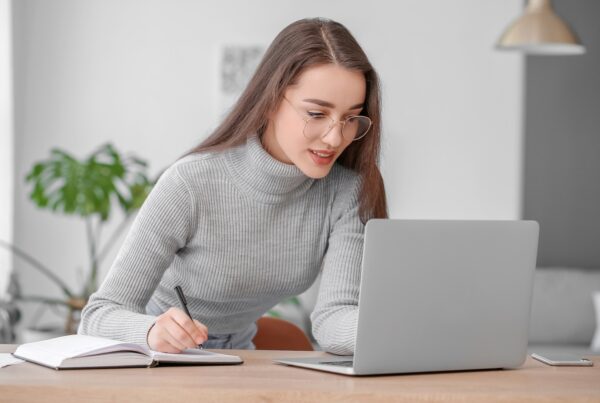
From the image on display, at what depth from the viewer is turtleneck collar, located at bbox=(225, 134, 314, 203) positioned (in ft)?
6.79

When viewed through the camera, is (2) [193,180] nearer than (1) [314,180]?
Yes

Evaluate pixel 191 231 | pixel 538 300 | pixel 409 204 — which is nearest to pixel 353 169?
pixel 191 231

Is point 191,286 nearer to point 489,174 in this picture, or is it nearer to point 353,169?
point 353,169

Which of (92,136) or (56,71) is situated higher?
(56,71)

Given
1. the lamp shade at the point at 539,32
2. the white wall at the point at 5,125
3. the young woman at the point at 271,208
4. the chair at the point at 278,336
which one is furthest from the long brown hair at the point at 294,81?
the white wall at the point at 5,125

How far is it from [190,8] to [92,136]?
931 mm

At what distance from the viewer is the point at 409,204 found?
227 inches

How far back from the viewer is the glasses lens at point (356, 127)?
77.2 inches

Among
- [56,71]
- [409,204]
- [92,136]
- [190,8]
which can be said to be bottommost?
[409,204]

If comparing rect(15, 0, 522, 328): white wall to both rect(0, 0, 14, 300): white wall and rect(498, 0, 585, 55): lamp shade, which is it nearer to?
rect(0, 0, 14, 300): white wall

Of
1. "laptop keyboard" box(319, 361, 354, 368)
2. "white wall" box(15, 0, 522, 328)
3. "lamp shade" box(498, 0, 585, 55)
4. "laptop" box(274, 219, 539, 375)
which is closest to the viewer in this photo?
"laptop" box(274, 219, 539, 375)

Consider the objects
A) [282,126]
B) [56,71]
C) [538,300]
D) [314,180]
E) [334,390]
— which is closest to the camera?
[334,390]

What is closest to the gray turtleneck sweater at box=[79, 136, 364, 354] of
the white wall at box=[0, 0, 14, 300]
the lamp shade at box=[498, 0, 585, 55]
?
the lamp shade at box=[498, 0, 585, 55]

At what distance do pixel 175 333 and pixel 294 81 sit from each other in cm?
59
